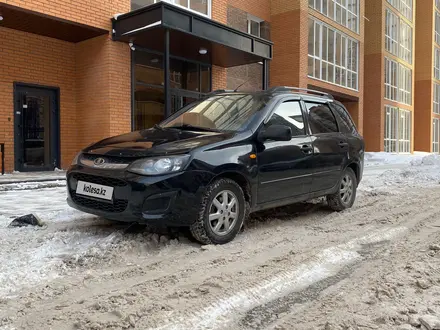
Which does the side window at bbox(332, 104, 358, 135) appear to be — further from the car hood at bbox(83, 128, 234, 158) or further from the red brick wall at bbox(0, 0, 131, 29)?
the red brick wall at bbox(0, 0, 131, 29)

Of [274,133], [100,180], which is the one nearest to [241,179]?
[274,133]

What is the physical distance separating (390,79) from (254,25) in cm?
1208

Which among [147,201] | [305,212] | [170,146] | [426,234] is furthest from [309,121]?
[147,201]

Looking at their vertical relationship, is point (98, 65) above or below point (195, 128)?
above

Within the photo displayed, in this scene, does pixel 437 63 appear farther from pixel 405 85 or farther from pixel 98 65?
pixel 98 65

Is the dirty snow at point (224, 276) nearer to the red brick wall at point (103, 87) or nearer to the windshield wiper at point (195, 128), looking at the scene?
the windshield wiper at point (195, 128)

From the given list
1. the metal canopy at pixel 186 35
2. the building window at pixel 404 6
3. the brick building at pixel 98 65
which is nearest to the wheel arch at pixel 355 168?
the brick building at pixel 98 65

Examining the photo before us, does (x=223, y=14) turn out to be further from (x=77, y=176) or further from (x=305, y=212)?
(x=77, y=176)

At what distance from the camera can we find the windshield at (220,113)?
15.8 feet

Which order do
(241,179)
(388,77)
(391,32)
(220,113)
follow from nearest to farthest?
(241,179) < (220,113) < (388,77) < (391,32)

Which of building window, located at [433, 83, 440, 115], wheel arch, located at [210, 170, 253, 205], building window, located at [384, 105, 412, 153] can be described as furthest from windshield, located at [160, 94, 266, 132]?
building window, located at [433, 83, 440, 115]

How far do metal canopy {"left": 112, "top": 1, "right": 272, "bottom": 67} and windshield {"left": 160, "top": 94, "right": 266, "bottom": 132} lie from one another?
4760mm

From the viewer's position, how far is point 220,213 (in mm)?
4266

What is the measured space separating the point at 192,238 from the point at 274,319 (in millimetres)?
1830
